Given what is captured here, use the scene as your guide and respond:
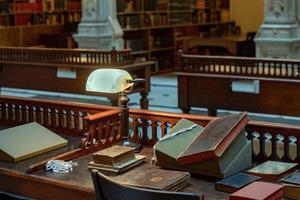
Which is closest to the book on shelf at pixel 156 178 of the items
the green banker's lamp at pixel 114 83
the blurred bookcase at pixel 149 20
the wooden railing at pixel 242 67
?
the green banker's lamp at pixel 114 83

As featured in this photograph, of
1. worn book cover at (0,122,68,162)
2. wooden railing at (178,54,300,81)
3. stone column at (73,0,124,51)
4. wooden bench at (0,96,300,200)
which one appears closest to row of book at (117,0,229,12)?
stone column at (73,0,124,51)

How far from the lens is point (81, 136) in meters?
3.46

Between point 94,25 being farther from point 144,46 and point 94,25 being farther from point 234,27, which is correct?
point 234,27

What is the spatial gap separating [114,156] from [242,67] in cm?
431

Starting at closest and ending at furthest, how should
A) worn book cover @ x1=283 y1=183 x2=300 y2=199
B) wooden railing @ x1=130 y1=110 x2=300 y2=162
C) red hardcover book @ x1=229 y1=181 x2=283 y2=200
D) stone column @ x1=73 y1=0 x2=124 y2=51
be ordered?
red hardcover book @ x1=229 y1=181 x2=283 y2=200, worn book cover @ x1=283 y1=183 x2=300 y2=199, wooden railing @ x1=130 y1=110 x2=300 y2=162, stone column @ x1=73 y1=0 x2=124 y2=51

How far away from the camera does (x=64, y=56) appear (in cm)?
791

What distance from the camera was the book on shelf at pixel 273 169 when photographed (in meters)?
2.56

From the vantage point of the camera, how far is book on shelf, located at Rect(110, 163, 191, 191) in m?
2.47

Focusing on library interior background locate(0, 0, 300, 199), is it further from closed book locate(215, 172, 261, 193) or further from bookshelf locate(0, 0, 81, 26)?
closed book locate(215, 172, 261, 193)

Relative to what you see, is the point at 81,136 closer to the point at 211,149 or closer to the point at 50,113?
the point at 50,113

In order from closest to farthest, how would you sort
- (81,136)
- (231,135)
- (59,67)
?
(231,135) < (81,136) < (59,67)

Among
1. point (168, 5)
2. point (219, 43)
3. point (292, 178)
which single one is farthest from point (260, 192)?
point (168, 5)

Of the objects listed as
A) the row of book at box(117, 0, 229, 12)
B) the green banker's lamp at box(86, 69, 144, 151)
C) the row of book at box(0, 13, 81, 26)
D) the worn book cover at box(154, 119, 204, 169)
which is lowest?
the worn book cover at box(154, 119, 204, 169)

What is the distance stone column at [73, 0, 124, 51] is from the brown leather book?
7461mm
